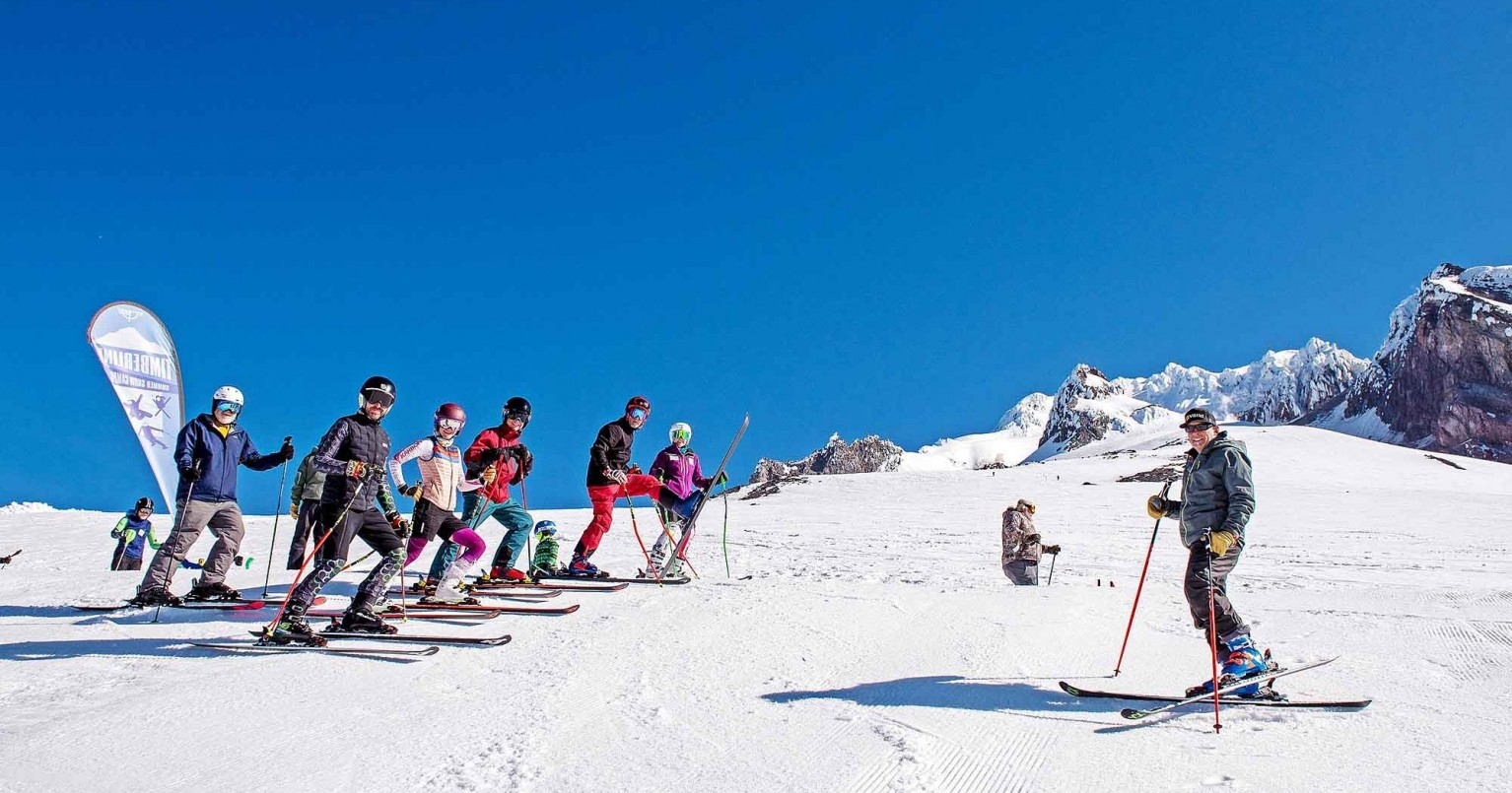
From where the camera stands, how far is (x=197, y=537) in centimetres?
791

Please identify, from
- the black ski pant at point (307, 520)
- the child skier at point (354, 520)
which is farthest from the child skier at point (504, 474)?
the child skier at point (354, 520)

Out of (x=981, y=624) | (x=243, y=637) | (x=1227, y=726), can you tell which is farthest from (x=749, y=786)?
(x=243, y=637)

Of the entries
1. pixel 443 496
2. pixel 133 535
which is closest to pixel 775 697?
pixel 443 496

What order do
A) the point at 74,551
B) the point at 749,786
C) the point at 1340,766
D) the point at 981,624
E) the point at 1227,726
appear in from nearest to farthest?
the point at 749,786
the point at 1340,766
the point at 1227,726
the point at 981,624
the point at 74,551

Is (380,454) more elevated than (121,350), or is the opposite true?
(121,350)

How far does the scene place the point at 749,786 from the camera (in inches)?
138

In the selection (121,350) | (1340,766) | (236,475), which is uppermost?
(121,350)

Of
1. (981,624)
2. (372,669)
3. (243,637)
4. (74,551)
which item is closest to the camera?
(372,669)

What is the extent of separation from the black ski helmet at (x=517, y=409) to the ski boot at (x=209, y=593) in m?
3.36

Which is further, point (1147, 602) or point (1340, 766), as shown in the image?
point (1147, 602)

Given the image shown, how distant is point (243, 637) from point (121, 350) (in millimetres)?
7581

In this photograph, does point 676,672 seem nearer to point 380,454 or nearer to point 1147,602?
point 380,454

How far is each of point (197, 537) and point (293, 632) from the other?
2.88 metres

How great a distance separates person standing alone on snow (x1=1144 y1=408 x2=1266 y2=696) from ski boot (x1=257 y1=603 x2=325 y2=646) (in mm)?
6179
